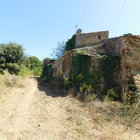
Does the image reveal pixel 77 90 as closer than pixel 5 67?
Yes

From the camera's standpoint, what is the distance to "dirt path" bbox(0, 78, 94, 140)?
17.4 feet

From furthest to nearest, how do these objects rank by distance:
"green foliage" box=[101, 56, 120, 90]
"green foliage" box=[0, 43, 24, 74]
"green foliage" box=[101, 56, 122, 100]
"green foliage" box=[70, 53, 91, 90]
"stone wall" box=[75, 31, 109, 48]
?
"stone wall" box=[75, 31, 109, 48] < "green foliage" box=[0, 43, 24, 74] < "green foliage" box=[70, 53, 91, 90] < "green foliage" box=[101, 56, 120, 90] < "green foliage" box=[101, 56, 122, 100]

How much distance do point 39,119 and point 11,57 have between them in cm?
1211

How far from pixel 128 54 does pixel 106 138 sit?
625cm

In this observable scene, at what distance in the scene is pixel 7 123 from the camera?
234 inches

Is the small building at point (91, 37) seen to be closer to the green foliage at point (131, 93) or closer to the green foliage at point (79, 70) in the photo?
the green foliage at point (79, 70)

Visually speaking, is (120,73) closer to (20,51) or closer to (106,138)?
(106,138)

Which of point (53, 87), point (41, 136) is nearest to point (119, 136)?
point (41, 136)

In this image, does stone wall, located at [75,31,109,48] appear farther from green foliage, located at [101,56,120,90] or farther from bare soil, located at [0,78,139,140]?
bare soil, located at [0,78,139,140]

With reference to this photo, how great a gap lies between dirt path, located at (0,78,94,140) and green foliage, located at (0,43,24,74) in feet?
24.9

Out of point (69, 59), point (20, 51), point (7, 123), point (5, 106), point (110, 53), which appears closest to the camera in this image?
point (7, 123)

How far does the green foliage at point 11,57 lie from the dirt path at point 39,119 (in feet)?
24.9

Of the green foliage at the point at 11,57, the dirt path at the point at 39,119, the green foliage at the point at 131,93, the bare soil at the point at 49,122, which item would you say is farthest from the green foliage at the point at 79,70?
the green foliage at the point at 11,57

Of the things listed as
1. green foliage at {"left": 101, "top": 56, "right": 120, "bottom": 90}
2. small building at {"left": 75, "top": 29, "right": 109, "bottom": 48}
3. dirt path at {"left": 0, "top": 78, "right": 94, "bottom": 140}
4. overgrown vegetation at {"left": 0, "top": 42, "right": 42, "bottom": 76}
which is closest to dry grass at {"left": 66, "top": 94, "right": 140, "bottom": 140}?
dirt path at {"left": 0, "top": 78, "right": 94, "bottom": 140}
